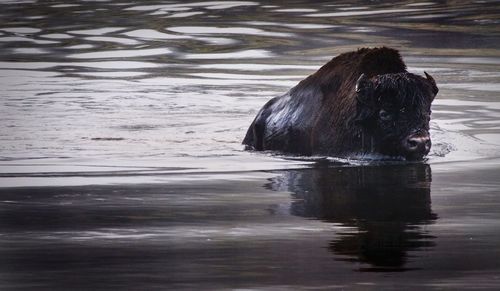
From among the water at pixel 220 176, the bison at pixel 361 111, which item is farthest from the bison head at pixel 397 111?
the water at pixel 220 176

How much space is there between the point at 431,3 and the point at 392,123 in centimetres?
2380

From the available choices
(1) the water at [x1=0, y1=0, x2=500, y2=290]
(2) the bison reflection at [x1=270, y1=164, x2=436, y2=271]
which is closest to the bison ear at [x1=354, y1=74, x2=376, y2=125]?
(1) the water at [x1=0, y1=0, x2=500, y2=290]

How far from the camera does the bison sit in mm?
14156

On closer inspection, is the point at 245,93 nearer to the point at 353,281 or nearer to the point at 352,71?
the point at 352,71

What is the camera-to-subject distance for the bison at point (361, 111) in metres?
14.2

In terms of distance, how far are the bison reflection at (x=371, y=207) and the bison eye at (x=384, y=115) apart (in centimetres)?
52

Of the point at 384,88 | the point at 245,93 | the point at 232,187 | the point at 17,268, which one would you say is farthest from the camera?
the point at 245,93

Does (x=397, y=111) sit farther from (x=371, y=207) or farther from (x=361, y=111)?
(x=371, y=207)

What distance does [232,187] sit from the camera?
41.1 ft

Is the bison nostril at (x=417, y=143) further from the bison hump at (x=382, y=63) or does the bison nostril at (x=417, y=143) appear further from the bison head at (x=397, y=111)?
the bison hump at (x=382, y=63)

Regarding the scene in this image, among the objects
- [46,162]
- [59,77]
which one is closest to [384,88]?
[46,162]

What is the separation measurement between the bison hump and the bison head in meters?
0.28

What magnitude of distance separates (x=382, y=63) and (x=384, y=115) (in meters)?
0.61

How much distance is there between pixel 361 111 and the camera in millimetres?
14258
